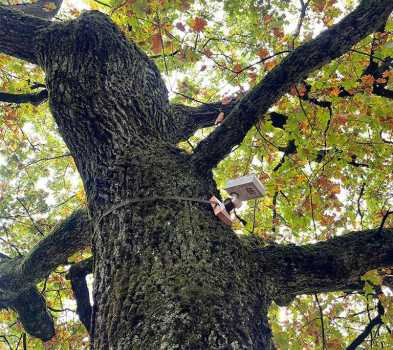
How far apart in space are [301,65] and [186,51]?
275 cm

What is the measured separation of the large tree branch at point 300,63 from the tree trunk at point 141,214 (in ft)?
1.29

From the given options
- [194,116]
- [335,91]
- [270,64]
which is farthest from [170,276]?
[270,64]

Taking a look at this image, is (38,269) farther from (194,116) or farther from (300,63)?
(300,63)

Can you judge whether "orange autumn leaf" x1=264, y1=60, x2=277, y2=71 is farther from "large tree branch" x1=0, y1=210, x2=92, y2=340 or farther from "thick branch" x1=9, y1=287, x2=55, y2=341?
"thick branch" x1=9, y1=287, x2=55, y2=341

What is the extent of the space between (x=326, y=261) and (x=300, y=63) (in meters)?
1.34

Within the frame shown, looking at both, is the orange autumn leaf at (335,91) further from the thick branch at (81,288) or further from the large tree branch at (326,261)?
the thick branch at (81,288)

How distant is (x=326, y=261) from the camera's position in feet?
8.16

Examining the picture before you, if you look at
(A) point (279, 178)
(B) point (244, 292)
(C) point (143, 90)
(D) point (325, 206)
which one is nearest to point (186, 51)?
(C) point (143, 90)

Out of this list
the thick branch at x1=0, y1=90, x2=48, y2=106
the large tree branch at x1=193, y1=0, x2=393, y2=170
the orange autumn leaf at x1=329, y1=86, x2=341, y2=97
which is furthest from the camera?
the thick branch at x1=0, y1=90, x2=48, y2=106

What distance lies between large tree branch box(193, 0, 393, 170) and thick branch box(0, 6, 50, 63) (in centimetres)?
226

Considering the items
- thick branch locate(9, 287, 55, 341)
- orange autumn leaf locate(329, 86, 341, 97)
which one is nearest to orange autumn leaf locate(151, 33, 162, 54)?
orange autumn leaf locate(329, 86, 341, 97)

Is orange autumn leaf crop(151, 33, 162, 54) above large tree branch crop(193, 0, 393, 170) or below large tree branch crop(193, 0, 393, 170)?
above

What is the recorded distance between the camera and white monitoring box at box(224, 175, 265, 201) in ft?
9.00

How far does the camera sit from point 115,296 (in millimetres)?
2133
